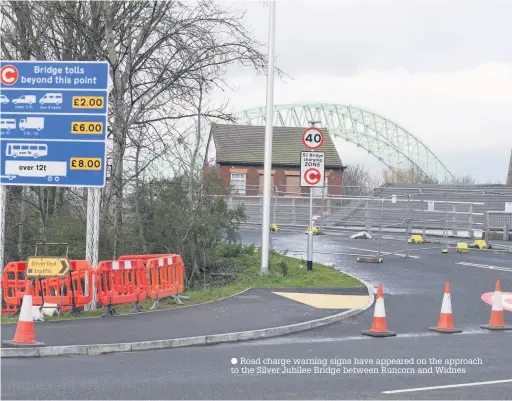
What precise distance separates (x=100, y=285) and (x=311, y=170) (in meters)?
7.00

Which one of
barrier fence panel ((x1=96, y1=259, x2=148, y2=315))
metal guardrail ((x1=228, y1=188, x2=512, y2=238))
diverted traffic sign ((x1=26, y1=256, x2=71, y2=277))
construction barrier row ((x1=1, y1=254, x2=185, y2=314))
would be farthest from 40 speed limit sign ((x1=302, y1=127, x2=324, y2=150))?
metal guardrail ((x1=228, y1=188, x2=512, y2=238))

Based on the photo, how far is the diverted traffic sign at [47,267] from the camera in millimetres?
15484

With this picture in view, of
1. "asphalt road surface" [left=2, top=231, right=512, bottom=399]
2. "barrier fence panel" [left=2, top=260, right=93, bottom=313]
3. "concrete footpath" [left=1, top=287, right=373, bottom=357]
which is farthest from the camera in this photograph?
"barrier fence panel" [left=2, top=260, right=93, bottom=313]

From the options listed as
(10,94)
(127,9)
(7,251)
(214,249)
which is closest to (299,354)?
(10,94)

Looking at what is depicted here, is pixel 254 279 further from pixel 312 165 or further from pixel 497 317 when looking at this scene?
pixel 497 317

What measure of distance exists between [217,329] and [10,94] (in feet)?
20.7

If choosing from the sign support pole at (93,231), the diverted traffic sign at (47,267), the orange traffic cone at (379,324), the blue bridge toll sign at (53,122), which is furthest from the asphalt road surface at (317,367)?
the blue bridge toll sign at (53,122)

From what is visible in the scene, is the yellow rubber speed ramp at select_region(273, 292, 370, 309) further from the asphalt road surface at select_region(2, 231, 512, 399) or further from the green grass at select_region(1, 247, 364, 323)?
the green grass at select_region(1, 247, 364, 323)

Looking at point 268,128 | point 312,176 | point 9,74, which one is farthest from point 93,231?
point 312,176

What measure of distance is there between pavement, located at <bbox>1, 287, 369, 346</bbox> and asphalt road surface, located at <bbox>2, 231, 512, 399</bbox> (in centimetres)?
72

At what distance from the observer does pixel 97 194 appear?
1738 centimetres

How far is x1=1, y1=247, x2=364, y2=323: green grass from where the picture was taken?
17.3m

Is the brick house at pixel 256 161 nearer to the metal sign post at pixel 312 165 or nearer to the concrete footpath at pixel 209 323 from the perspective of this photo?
the metal sign post at pixel 312 165

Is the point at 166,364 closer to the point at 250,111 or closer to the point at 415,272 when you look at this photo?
the point at 415,272
